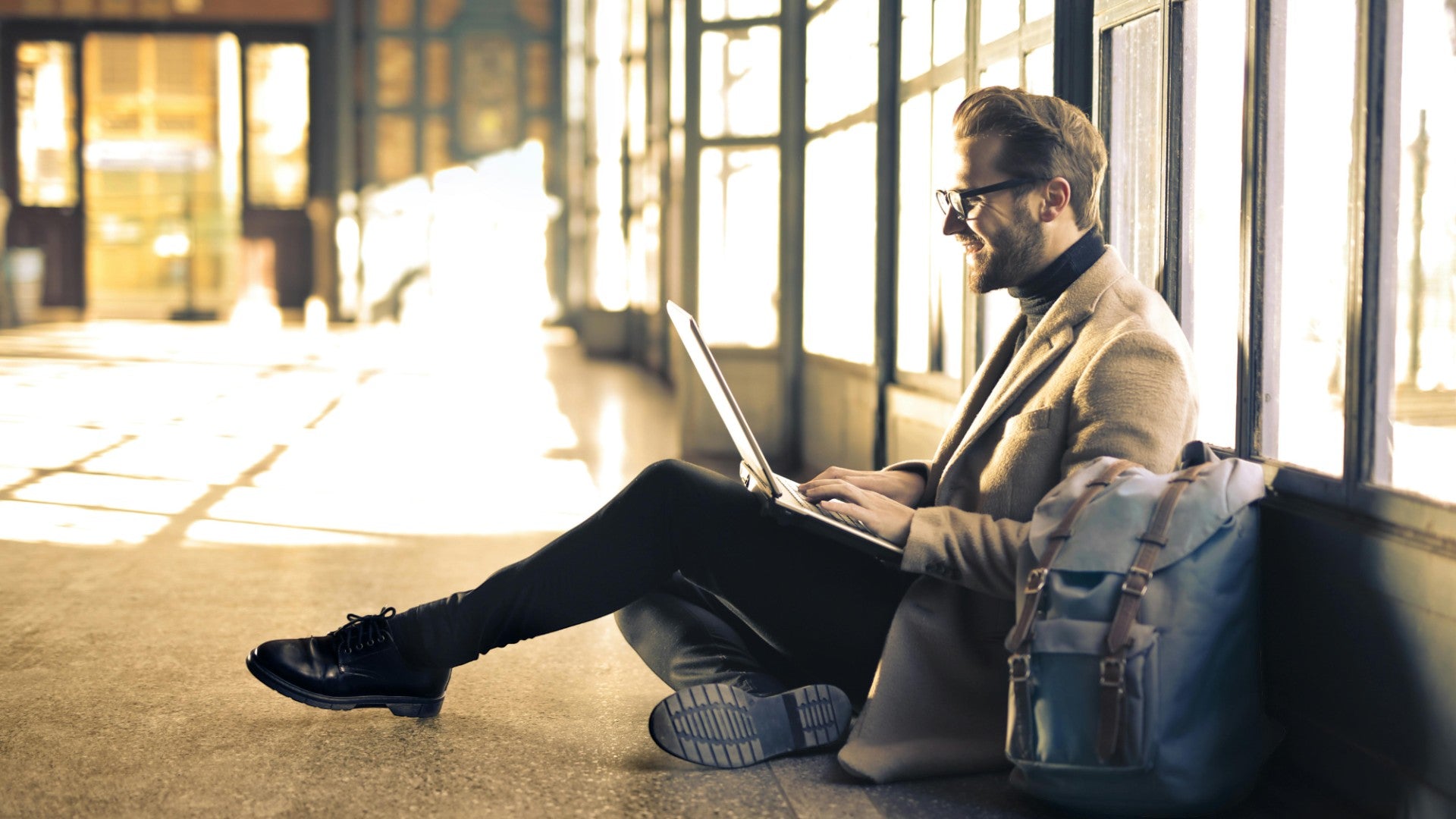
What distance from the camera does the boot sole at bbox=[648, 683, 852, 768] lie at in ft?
7.08

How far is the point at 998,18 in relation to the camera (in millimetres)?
3850

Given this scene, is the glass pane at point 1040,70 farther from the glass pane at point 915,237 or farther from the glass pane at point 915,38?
the glass pane at point 915,38

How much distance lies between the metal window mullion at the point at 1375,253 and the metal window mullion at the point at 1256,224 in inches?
11.7

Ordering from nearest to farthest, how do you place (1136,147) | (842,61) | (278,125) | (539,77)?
(1136,147) → (842,61) → (539,77) → (278,125)

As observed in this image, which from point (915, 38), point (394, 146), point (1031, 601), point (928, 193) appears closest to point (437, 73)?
point (394, 146)

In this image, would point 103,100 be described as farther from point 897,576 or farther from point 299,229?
point 897,576

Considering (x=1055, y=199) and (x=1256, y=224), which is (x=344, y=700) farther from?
(x=1256, y=224)

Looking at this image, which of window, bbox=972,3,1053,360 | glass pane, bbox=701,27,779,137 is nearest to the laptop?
window, bbox=972,3,1053,360

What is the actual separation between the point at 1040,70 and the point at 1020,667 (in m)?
1.98

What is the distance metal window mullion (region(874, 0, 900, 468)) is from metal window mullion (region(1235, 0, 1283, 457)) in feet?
8.51

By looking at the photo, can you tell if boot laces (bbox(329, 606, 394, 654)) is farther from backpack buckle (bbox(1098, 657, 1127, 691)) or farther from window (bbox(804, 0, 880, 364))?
window (bbox(804, 0, 880, 364))

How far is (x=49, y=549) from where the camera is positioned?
408 centimetres

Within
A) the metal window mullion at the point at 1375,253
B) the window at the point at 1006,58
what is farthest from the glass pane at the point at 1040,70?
the metal window mullion at the point at 1375,253

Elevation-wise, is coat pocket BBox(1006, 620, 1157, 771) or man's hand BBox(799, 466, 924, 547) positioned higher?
man's hand BBox(799, 466, 924, 547)
